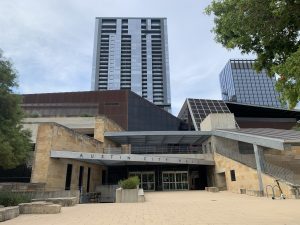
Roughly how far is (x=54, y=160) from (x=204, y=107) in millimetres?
33243

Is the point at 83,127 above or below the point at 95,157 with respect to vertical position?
above

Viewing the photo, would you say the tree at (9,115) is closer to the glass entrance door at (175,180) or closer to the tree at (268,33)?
the tree at (268,33)

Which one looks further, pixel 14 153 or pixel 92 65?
pixel 92 65

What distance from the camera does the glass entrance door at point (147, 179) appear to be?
3102 centimetres

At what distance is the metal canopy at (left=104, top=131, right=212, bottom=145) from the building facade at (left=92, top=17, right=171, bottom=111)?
7572cm

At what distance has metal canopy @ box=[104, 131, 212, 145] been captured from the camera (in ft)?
101

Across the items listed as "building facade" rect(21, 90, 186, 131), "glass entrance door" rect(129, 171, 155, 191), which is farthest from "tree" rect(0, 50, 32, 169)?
"building facade" rect(21, 90, 186, 131)

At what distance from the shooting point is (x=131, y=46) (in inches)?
4825

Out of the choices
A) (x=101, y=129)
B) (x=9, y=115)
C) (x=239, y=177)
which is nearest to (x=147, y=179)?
(x=101, y=129)

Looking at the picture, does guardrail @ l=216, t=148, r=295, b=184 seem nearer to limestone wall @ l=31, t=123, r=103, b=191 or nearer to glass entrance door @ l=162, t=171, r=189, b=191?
glass entrance door @ l=162, t=171, r=189, b=191

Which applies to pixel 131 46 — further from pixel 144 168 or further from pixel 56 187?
pixel 56 187

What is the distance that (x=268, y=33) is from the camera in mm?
6984

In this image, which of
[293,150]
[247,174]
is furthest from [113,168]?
[293,150]

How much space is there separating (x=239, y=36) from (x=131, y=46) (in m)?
119
